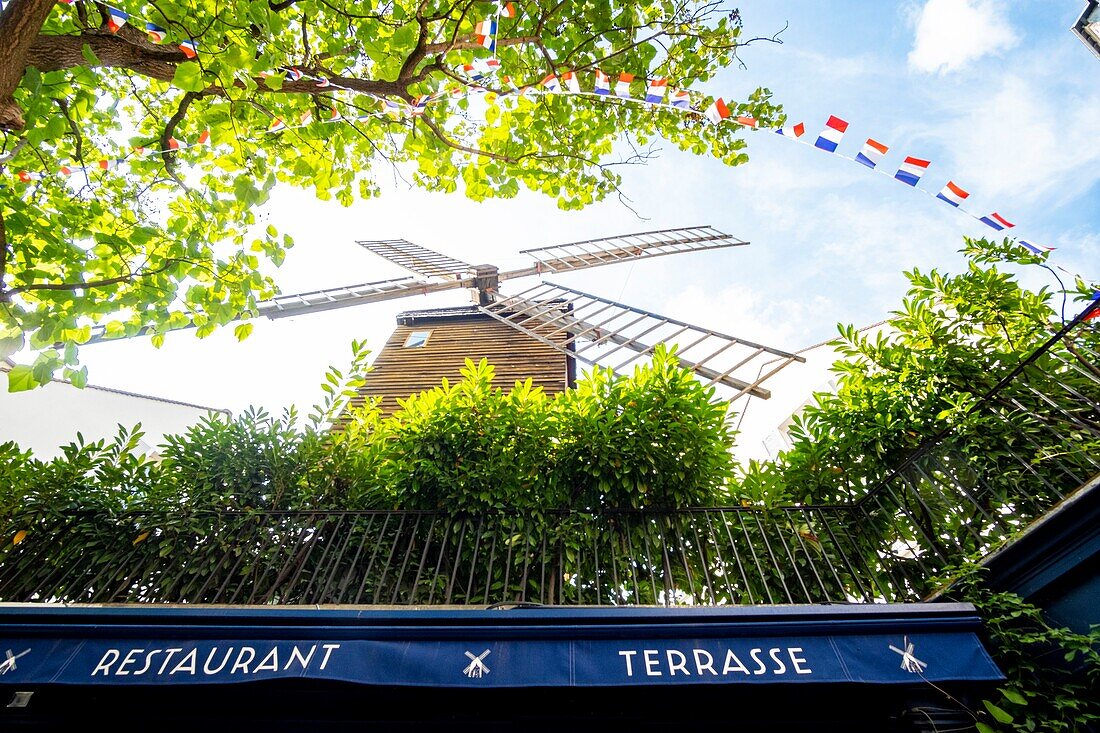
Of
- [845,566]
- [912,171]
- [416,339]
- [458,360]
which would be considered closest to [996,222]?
[912,171]

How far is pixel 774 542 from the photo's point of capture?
168 inches

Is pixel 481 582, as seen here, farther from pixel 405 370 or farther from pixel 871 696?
pixel 405 370

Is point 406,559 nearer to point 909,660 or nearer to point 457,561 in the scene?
point 457,561

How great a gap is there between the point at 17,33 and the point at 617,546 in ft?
16.6

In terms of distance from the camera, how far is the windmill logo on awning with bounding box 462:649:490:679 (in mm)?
2957

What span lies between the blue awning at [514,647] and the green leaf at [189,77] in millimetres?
3450

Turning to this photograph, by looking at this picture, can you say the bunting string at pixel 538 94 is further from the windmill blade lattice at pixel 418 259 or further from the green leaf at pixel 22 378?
the windmill blade lattice at pixel 418 259

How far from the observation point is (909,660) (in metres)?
2.91

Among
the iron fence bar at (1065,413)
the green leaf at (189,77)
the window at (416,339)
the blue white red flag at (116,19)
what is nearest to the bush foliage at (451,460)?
the iron fence bar at (1065,413)

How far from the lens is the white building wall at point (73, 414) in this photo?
10.9 metres

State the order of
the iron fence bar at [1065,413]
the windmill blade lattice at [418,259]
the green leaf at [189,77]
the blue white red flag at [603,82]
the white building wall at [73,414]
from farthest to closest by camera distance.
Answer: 1. the windmill blade lattice at [418,259]
2. the white building wall at [73,414]
3. the blue white red flag at [603,82]
4. the green leaf at [189,77]
5. the iron fence bar at [1065,413]

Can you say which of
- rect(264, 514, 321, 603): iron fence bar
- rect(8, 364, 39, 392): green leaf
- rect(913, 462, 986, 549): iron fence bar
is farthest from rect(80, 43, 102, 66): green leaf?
rect(913, 462, 986, 549): iron fence bar

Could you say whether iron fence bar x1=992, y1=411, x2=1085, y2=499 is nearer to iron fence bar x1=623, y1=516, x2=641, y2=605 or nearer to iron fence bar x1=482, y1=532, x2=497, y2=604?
iron fence bar x1=623, y1=516, x2=641, y2=605

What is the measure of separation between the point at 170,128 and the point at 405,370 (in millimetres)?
7700
